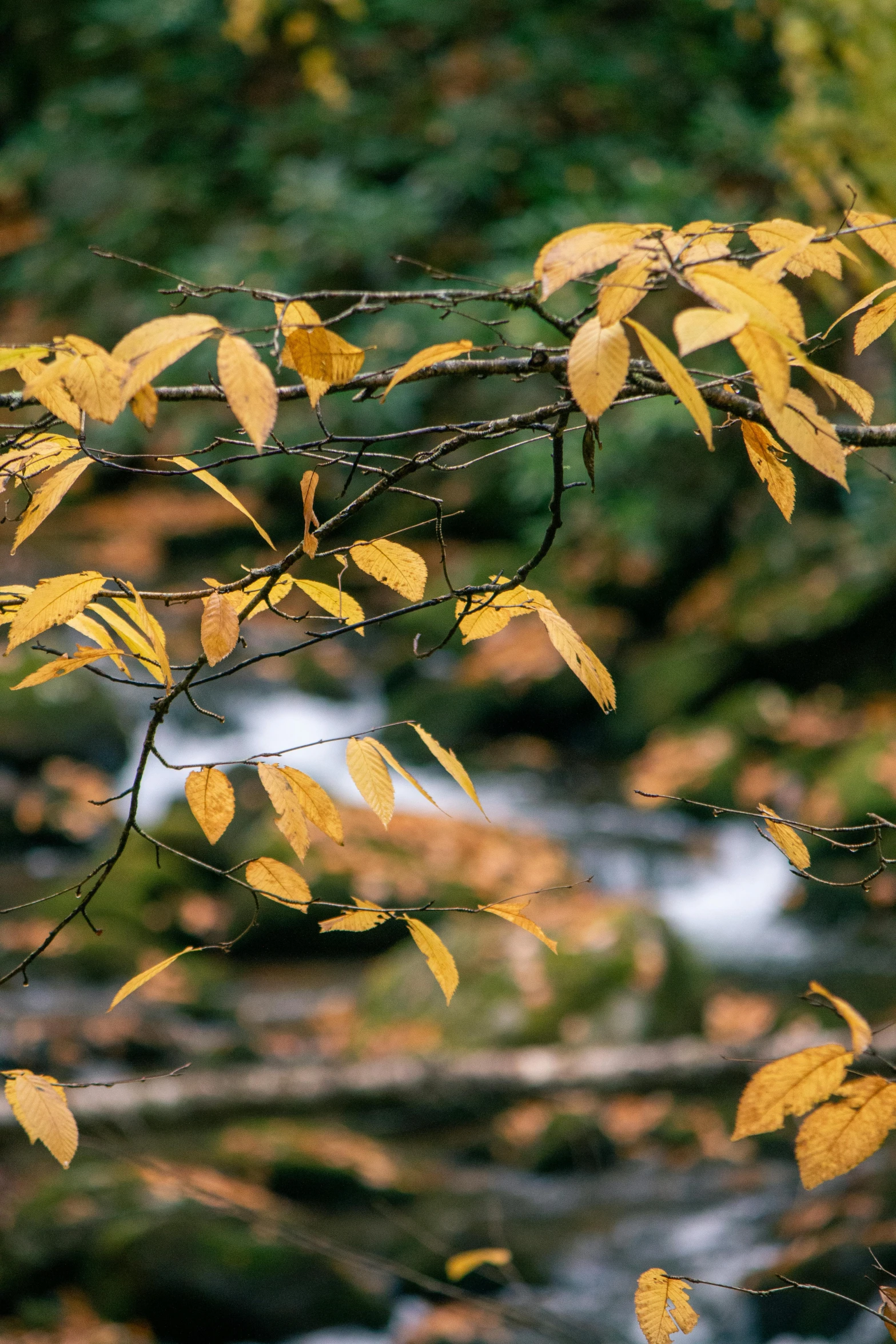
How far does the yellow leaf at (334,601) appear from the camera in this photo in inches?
44.1

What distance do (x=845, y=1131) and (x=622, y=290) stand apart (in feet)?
2.71

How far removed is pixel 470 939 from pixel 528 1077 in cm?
133

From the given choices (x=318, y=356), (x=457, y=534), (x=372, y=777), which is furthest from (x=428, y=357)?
(x=457, y=534)

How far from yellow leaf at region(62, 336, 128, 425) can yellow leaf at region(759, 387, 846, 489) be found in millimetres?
544

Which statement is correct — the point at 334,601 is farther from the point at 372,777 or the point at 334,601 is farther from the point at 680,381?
the point at 680,381

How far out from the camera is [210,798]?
1123 mm

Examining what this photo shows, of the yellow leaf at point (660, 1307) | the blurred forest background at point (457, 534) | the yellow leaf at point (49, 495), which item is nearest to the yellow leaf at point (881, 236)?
the yellow leaf at point (49, 495)

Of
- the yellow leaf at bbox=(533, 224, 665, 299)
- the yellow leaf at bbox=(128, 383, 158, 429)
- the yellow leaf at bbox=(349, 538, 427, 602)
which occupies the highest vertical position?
the yellow leaf at bbox=(533, 224, 665, 299)

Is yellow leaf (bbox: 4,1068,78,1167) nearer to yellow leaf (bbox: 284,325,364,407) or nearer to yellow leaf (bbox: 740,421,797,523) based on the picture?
yellow leaf (bbox: 284,325,364,407)

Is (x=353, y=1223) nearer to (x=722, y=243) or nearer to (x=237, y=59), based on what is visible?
(x=722, y=243)

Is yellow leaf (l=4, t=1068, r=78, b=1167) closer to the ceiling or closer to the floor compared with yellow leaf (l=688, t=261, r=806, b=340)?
closer to the floor

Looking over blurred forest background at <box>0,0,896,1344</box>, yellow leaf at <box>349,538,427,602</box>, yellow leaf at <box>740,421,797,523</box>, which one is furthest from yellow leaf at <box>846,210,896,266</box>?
blurred forest background at <box>0,0,896,1344</box>

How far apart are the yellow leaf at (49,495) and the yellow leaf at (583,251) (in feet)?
1.63

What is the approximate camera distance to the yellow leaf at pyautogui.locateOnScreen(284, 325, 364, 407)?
94 centimetres
